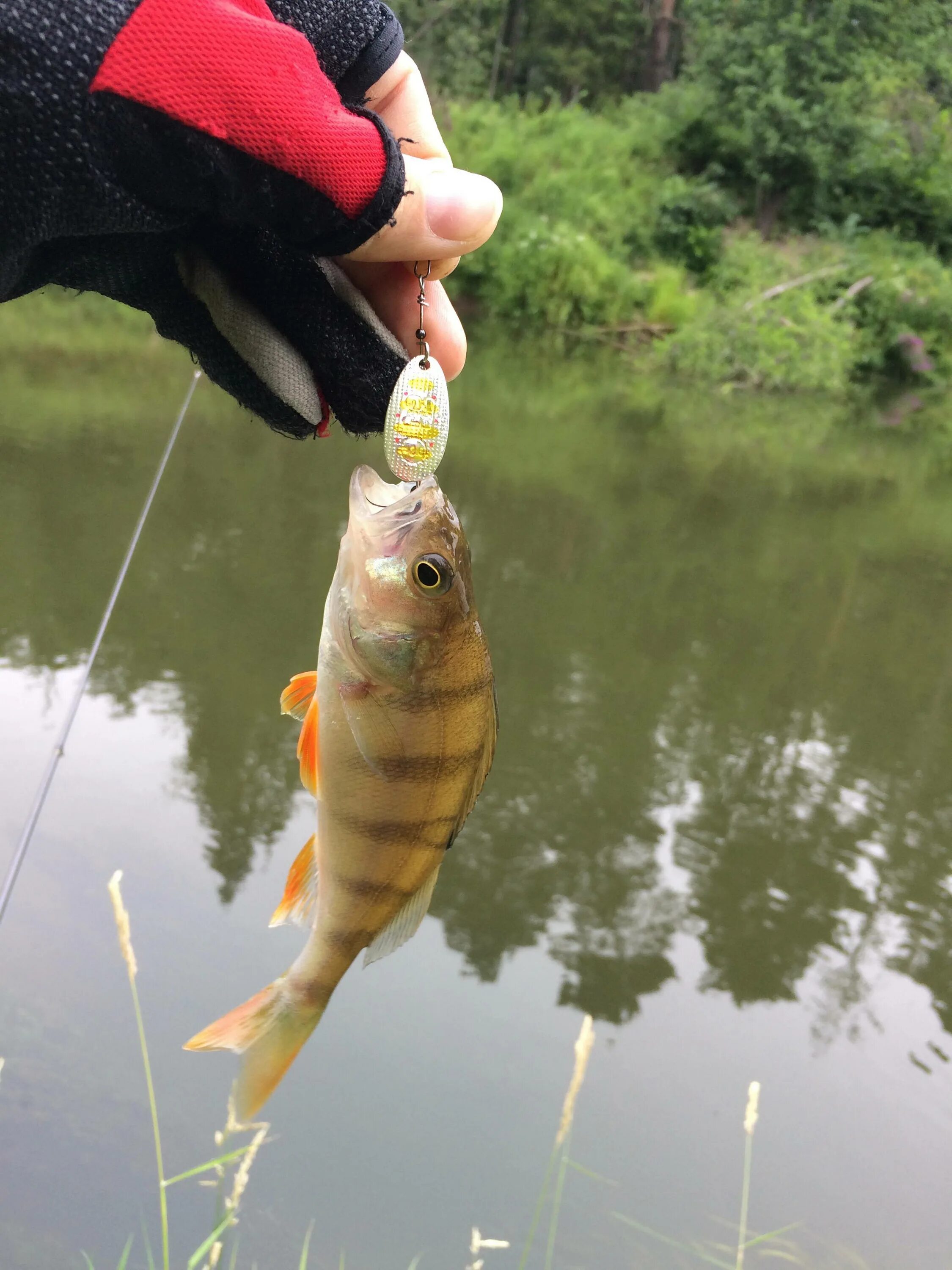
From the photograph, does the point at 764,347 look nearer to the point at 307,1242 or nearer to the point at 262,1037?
the point at 307,1242

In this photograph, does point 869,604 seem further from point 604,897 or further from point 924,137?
point 924,137

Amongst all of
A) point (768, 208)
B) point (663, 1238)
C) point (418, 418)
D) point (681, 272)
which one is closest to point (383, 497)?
point (418, 418)

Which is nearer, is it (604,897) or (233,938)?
(233,938)

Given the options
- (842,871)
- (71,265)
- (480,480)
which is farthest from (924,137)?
(71,265)

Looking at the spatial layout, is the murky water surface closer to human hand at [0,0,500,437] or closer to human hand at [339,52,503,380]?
human hand at [0,0,500,437]

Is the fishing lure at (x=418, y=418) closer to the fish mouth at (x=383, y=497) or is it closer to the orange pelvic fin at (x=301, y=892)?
the fish mouth at (x=383, y=497)

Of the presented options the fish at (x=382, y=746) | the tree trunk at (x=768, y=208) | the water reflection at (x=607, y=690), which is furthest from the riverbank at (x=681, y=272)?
the fish at (x=382, y=746)

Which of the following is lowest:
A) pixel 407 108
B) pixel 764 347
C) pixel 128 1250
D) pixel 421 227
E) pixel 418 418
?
pixel 764 347

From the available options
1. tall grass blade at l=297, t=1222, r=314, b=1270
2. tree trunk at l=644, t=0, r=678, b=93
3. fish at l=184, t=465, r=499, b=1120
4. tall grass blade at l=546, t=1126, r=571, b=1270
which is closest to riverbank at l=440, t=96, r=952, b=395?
tree trunk at l=644, t=0, r=678, b=93
